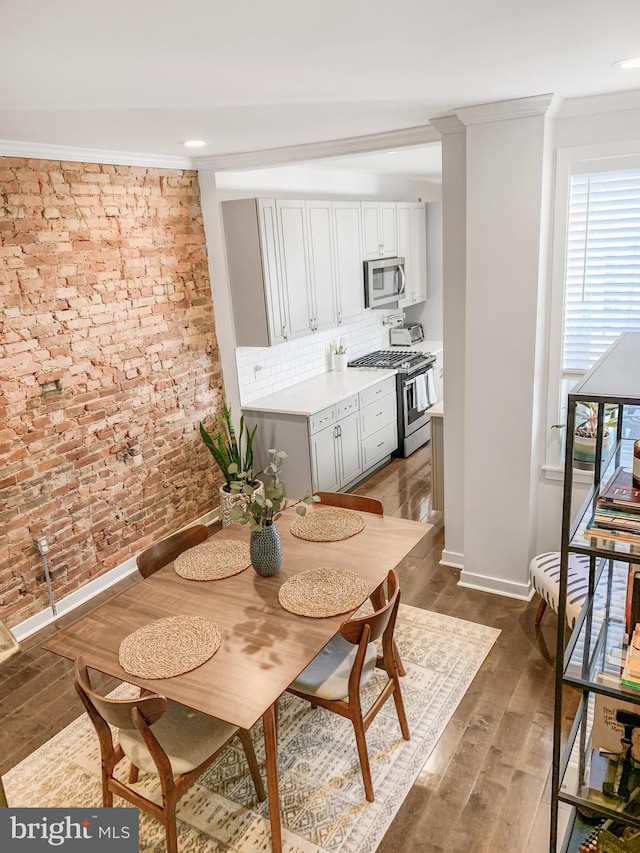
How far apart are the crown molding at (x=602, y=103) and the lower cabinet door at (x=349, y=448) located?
2.73m

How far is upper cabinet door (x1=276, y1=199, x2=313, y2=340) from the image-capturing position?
4.69m

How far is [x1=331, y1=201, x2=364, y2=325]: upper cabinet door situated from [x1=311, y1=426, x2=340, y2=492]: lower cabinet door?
3.66ft

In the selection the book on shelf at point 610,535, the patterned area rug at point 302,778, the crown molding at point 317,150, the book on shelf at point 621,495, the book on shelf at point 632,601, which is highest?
the crown molding at point 317,150

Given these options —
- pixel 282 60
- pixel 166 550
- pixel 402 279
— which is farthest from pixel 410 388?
pixel 282 60

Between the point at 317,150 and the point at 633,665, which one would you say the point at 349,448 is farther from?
the point at 633,665

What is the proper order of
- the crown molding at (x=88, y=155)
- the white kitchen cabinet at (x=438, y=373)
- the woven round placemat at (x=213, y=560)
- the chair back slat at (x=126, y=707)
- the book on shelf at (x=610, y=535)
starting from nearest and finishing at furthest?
the book on shelf at (x=610, y=535) < the chair back slat at (x=126, y=707) < the woven round placemat at (x=213, y=560) < the crown molding at (x=88, y=155) < the white kitchen cabinet at (x=438, y=373)

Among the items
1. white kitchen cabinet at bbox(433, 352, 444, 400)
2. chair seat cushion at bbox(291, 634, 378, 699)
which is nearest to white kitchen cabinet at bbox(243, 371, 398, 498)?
white kitchen cabinet at bbox(433, 352, 444, 400)

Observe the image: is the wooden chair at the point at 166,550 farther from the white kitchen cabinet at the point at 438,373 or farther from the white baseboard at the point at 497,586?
the white kitchen cabinet at the point at 438,373

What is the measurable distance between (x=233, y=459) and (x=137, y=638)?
8.36 ft

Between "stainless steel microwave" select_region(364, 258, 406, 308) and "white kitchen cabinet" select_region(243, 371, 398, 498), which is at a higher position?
"stainless steel microwave" select_region(364, 258, 406, 308)

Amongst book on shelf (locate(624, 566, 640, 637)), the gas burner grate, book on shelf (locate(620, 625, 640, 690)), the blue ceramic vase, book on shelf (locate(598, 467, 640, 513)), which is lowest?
the blue ceramic vase

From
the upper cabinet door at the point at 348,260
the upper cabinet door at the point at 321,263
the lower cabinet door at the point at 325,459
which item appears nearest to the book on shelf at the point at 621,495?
the lower cabinet door at the point at 325,459

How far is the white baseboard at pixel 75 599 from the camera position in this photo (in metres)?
3.67

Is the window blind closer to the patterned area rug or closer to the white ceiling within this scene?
the white ceiling
